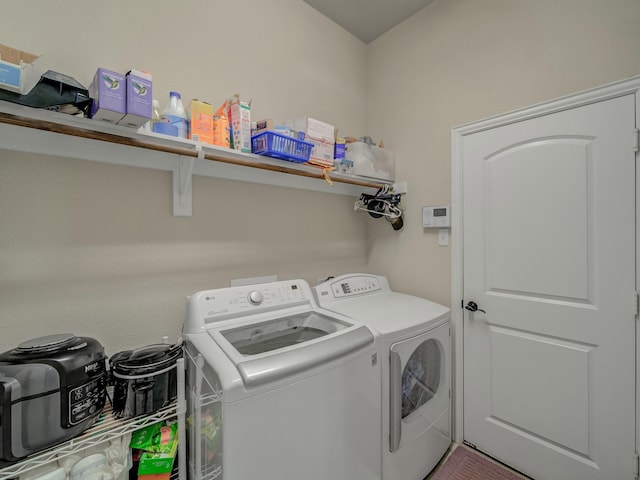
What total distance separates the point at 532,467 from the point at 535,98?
2155mm

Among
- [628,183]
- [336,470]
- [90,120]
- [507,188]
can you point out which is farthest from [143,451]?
[628,183]

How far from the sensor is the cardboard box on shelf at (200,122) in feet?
4.34

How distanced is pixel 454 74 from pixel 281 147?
1.43 metres

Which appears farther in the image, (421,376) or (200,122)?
(421,376)

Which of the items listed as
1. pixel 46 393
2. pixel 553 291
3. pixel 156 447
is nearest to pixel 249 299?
pixel 156 447

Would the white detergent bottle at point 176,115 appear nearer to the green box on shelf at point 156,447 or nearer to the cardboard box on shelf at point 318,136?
the cardboard box on shelf at point 318,136

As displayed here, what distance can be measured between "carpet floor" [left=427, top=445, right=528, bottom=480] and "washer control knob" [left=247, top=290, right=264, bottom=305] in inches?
57.2

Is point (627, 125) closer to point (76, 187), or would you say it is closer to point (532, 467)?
point (532, 467)

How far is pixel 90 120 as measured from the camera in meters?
1.03

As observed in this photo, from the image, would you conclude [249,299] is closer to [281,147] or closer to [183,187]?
[183,187]

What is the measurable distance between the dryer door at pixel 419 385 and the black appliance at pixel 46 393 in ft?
4.01

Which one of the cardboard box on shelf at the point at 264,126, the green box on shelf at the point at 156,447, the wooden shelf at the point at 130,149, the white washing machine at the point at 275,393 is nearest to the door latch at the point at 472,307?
the white washing machine at the point at 275,393

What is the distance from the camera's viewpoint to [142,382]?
1.08 meters

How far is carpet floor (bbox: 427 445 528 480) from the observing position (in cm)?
165
